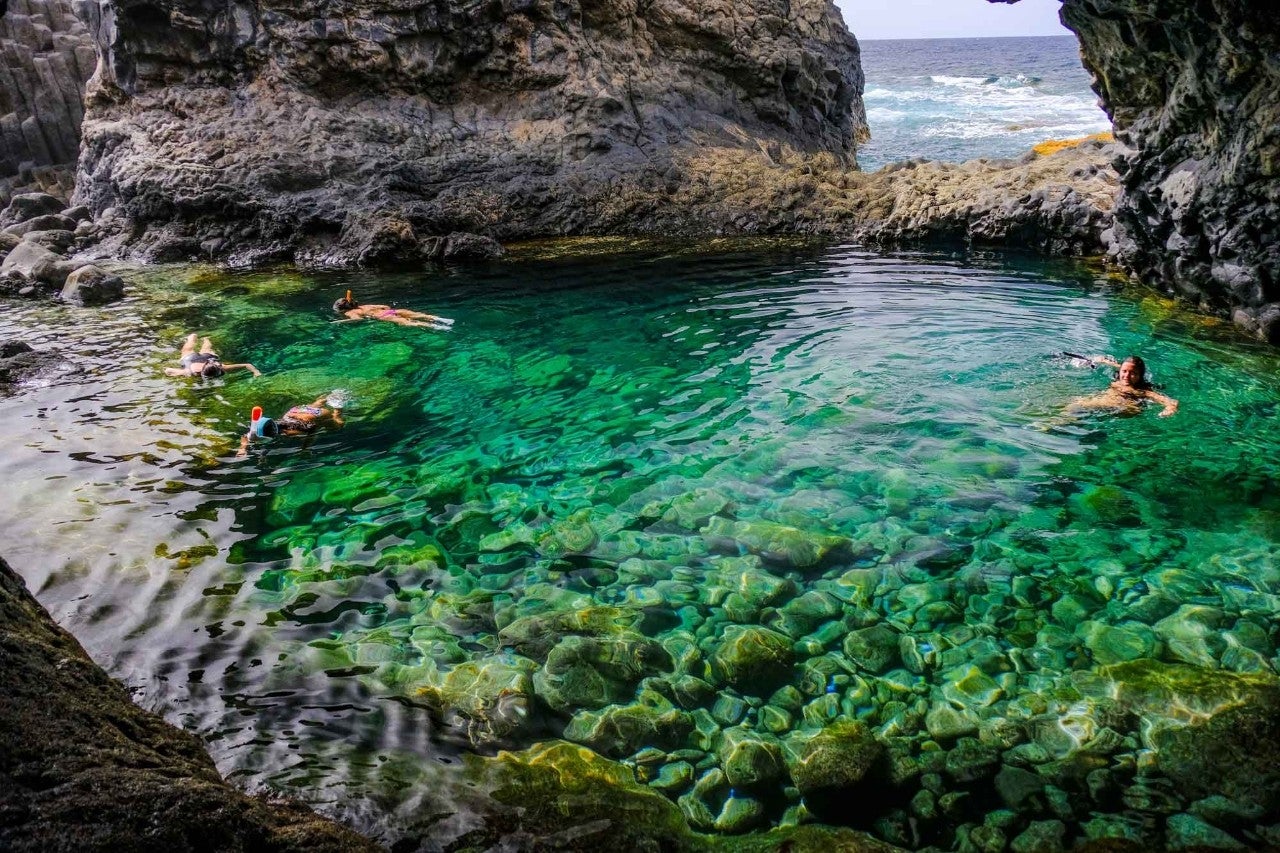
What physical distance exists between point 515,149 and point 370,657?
16.4 meters

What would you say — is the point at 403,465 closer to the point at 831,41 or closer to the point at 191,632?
the point at 191,632

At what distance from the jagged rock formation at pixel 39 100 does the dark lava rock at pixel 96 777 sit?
26.9 metres

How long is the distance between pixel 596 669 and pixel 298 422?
4927 mm

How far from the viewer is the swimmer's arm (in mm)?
8047

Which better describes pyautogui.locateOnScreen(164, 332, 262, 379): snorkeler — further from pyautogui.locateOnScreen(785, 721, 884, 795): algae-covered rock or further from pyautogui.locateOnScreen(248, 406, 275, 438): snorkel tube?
pyautogui.locateOnScreen(785, 721, 884, 795): algae-covered rock

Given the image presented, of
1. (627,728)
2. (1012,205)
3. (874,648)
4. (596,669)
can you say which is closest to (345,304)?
(596,669)

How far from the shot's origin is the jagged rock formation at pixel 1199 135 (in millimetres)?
8205

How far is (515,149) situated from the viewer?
19.1 metres

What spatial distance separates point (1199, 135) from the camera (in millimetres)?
10117

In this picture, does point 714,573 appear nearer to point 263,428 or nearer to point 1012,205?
point 263,428

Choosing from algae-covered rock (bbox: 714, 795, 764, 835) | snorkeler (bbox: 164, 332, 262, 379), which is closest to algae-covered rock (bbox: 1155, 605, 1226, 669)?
algae-covered rock (bbox: 714, 795, 764, 835)

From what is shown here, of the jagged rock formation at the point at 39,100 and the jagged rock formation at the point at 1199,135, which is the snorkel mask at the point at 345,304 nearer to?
the jagged rock formation at the point at 1199,135

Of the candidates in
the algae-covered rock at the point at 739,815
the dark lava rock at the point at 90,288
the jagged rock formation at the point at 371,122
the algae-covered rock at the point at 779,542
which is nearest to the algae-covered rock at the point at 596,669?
the algae-covered rock at the point at 739,815

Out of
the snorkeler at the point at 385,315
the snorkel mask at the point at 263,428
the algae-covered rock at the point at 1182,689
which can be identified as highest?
the snorkeler at the point at 385,315
